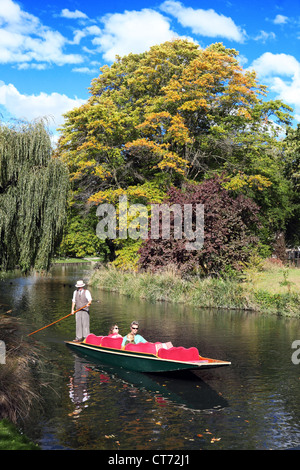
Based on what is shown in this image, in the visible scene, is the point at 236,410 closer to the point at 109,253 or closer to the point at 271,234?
the point at 109,253

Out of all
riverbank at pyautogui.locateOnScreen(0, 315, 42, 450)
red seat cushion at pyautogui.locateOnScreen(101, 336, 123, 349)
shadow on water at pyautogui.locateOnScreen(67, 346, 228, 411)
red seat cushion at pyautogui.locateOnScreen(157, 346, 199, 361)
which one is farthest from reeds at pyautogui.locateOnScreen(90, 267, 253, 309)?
riverbank at pyautogui.locateOnScreen(0, 315, 42, 450)

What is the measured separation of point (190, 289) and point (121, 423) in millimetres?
19315

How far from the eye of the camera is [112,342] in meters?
14.6

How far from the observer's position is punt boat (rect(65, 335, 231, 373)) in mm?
12109

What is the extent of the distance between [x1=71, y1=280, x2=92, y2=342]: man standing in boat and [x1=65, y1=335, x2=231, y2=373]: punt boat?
1.06 meters

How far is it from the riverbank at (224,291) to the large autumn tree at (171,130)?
6916 mm

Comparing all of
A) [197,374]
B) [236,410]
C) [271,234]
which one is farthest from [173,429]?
[271,234]

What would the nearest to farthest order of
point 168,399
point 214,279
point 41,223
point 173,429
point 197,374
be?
point 173,429 → point 168,399 → point 197,374 → point 41,223 → point 214,279

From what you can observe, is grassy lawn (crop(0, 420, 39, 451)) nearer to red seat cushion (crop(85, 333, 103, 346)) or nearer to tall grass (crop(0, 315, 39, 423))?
tall grass (crop(0, 315, 39, 423))

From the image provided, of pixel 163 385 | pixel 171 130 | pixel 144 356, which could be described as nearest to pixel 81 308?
pixel 144 356

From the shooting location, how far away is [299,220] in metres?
49.4

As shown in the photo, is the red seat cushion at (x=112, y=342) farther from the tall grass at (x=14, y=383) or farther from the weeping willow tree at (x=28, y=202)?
the tall grass at (x=14, y=383)

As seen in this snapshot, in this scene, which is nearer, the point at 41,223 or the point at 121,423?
the point at 121,423

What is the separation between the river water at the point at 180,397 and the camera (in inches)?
345
